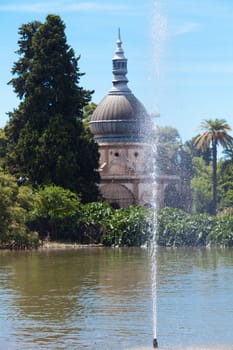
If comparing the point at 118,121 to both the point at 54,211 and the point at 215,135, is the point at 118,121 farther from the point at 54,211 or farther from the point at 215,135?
the point at 54,211

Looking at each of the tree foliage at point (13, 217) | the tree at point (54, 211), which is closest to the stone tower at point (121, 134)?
the tree at point (54, 211)

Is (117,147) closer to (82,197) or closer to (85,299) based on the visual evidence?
(82,197)

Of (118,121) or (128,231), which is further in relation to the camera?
(118,121)

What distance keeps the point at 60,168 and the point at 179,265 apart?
1746cm

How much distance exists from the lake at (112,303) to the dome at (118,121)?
101 feet

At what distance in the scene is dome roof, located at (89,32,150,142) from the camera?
231ft

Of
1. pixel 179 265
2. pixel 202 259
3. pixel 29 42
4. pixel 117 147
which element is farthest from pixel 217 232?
pixel 117 147

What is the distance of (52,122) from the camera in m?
53.1

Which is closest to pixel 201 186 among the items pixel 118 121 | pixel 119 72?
pixel 119 72

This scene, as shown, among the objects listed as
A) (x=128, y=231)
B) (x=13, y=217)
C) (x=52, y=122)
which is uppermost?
(x=52, y=122)

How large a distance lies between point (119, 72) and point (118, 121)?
5.72m

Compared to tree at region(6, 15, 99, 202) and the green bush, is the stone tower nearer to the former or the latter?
tree at region(6, 15, 99, 202)

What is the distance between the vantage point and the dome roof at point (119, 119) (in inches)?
2773

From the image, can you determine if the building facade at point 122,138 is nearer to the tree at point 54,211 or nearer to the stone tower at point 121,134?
the stone tower at point 121,134
